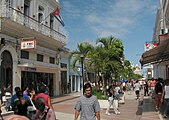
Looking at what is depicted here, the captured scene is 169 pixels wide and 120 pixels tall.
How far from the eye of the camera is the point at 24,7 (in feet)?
77.0

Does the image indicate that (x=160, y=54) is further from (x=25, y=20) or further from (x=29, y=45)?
(x=25, y=20)

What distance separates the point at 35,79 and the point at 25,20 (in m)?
5.75

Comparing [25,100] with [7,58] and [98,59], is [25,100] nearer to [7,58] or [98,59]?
[7,58]

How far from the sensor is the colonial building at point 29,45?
19.3 meters

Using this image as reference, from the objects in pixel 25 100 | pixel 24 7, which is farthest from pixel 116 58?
pixel 25 100

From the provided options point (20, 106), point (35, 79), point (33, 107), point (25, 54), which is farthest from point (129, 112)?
point (35, 79)

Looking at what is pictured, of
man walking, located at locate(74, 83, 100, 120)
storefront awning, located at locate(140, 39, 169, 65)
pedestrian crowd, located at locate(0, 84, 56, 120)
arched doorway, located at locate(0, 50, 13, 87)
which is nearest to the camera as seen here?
pedestrian crowd, located at locate(0, 84, 56, 120)

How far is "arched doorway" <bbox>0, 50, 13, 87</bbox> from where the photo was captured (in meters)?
19.2

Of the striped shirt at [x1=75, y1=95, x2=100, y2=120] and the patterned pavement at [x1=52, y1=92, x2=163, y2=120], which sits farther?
the patterned pavement at [x1=52, y1=92, x2=163, y2=120]

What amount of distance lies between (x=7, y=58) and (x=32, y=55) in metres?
3.97

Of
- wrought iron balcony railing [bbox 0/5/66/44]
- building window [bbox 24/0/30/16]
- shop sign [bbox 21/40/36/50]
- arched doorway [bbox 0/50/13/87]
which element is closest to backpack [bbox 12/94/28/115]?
wrought iron balcony railing [bbox 0/5/66/44]

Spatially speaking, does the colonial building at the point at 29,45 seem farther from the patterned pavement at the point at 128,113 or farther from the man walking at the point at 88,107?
the man walking at the point at 88,107

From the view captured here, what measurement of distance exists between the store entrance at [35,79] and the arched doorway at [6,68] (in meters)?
1.95

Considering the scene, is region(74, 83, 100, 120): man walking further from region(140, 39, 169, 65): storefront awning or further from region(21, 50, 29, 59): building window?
region(21, 50, 29, 59): building window
